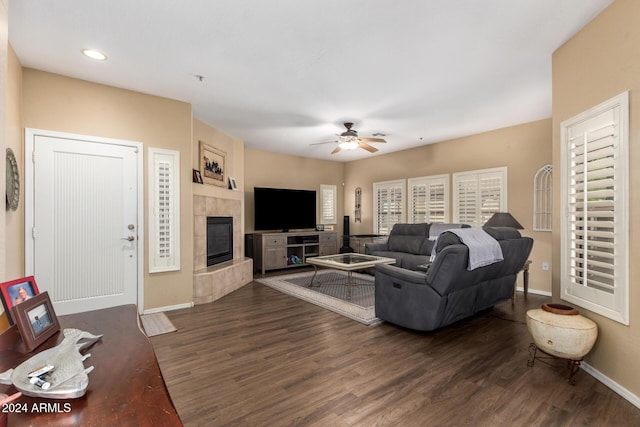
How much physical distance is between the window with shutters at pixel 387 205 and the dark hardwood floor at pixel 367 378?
12.2ft

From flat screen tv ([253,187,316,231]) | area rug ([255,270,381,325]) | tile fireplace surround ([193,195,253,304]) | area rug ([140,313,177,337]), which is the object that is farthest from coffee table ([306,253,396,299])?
area rug ([140,313,177,337])

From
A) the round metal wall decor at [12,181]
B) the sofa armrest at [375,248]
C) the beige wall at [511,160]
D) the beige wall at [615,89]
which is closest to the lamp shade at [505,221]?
the beige wall at [511,160]

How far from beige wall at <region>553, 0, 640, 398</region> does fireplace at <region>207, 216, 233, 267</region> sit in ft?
15.0

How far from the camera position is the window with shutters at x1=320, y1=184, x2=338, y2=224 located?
26.6 ft

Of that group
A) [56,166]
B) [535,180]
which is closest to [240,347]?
[56,166]

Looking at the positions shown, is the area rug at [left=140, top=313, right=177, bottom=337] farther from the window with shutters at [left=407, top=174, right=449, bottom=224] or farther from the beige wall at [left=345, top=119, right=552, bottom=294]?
the beige wall at [left=345, top=119, right=552, bottom=294]

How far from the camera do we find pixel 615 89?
2189 millimetres

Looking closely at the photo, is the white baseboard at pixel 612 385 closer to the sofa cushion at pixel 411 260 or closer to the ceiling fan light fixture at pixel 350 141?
the sofa cushion at pixel 411 260

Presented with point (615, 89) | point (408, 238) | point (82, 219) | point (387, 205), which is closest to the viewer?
point (615, 89)

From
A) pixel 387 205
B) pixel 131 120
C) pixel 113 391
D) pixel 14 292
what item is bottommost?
pixel 113 391

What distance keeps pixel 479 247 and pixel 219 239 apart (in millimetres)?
3908

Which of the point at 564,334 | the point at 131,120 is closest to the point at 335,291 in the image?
the point at 564,334

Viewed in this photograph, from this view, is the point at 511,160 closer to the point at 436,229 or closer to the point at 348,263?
the point at 436,229

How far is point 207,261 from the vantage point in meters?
4.79
